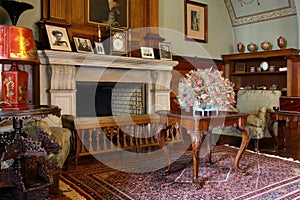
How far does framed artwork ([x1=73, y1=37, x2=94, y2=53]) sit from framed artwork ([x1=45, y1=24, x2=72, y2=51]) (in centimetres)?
14

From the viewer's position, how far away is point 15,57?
2.11 metres

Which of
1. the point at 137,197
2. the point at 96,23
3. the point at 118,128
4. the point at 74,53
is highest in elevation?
the point at 96,23

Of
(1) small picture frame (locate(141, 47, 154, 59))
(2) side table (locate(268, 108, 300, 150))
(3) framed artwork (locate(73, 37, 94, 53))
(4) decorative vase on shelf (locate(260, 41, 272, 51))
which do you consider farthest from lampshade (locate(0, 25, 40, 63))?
(4) decorative vase on shelf (locate(260, 41, 272, 51))

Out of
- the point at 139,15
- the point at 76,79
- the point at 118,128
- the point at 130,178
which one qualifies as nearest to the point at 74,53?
the point at 76,79

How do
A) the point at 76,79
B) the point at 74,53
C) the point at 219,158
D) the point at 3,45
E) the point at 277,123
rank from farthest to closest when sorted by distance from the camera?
the point at 277,123, the point at 76,79, the point at 74,53, the point at 219,158, the point at 3,45

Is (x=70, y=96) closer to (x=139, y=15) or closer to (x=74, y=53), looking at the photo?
(x=74, y=53)

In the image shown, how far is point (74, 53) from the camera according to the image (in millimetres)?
4324

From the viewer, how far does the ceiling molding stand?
601cm

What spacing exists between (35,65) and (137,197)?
8.22 ft

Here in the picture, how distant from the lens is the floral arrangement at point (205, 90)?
10.3ft

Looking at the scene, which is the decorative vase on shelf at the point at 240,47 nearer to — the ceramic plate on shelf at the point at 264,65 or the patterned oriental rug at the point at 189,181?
the ceramic plate on shelf at the point at 264,65

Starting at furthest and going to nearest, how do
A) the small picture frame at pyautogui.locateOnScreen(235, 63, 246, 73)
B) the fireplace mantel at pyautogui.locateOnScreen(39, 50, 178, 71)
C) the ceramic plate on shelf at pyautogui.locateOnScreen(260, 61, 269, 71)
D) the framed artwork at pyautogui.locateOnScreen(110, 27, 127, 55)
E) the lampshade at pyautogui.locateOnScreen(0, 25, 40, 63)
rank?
the small picture frame at pyautogui.locateOnScreen(235, 63, 246, 73), the ceramic plate on shelf at pyautogui.locateOnScreen(260, 61, 269, 71), the framed artwork at pyautogui.locateOnScreen(110, 27, 127, 55), the fireplace mantel at pyautogui.locateOnScreen(39, 50, 178, 71), the lampshade at pyautogui.locateOnScreen(0, 25, 40, 63)

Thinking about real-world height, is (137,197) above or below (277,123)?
below

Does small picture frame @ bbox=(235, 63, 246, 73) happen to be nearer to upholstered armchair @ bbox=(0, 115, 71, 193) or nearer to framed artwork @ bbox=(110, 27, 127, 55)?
framed artwork @ bbox=(110, 27, 127, 55)
